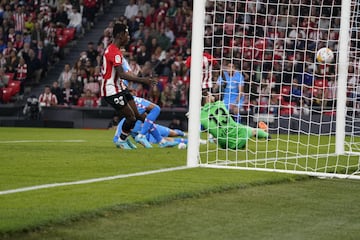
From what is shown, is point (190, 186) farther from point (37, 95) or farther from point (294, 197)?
point (37, 95)

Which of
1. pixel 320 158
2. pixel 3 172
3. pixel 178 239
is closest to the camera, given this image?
pixel 178 239

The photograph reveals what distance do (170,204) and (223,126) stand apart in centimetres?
667

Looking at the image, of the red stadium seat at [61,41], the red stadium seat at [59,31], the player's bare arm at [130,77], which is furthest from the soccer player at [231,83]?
the red stadium seat at [59,31]

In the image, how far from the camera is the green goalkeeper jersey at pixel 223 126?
49.1 ft

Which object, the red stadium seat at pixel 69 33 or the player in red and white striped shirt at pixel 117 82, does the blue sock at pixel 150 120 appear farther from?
the red stadium seat at pixel 69 33

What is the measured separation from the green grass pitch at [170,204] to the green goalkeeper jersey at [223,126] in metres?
2.52

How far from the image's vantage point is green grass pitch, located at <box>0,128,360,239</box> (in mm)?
7051

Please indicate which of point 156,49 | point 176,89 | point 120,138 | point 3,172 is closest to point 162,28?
point 156,49

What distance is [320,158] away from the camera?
1405 cm

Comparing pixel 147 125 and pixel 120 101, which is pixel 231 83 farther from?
pixel 120 101

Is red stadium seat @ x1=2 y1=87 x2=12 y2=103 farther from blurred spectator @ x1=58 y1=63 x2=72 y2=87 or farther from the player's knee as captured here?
the player's knee

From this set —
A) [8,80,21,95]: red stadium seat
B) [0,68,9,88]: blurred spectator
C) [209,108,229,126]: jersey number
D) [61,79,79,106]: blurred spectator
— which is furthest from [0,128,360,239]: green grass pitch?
[0,68,9,88]: blurred spectator

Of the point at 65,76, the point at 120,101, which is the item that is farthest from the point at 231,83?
the point at 65,76

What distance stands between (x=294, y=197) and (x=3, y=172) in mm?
3719
